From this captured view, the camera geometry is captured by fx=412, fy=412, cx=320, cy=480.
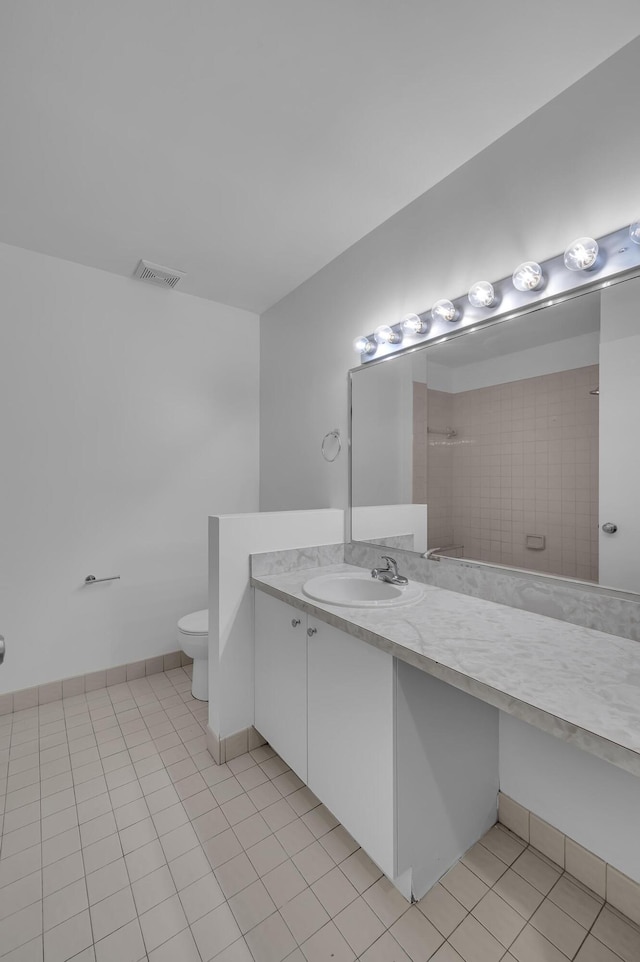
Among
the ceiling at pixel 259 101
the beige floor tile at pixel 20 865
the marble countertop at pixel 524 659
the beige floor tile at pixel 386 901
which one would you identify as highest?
the ceiling at pixel 259 101

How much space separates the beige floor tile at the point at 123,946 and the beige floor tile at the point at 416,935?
0.66 m

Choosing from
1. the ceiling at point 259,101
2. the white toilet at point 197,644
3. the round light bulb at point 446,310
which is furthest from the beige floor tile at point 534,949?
the ceiling at point 259,101

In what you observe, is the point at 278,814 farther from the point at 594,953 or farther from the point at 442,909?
the point at 594,953

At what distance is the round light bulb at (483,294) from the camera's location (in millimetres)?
1499

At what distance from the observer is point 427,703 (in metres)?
1.23

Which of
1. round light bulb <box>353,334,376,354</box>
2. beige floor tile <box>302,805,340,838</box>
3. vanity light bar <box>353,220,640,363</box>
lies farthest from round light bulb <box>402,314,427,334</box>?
beige floor tile <box>302,805,340,838</box>

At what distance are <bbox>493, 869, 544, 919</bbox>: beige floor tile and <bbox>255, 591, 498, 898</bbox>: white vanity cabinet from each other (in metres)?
0.13

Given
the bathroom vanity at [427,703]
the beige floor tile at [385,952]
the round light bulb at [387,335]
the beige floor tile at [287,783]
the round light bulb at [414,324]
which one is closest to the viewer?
the bathroom vanity at [427,703]

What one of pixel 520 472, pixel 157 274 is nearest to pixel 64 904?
pixel 520 472

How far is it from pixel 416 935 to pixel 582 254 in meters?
1.97

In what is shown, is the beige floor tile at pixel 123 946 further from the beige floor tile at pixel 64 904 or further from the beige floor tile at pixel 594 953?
the beige floor tile at pixel 594 953

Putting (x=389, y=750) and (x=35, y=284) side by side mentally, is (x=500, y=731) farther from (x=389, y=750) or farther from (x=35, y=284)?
(x=35, y=284)

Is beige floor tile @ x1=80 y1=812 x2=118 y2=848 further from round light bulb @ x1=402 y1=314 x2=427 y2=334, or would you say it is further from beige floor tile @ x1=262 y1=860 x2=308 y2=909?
round light bulb @ x1=402 y1=314 x2=427 y2=334

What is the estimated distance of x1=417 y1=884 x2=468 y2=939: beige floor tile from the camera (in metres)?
1.13
